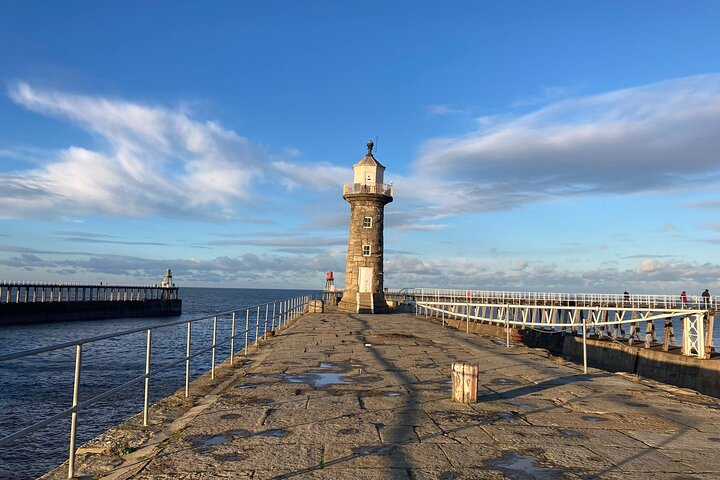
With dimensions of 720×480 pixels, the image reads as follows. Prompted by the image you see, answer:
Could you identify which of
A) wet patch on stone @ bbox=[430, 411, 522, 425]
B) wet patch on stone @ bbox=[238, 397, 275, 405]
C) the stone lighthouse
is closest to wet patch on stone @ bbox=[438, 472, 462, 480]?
wet patch on stone @ bbox=[430, 411, 522, 425]

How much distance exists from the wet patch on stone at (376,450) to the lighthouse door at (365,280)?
2687 cm

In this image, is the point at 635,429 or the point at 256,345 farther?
the point at 256,345

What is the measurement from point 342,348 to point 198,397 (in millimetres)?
6434

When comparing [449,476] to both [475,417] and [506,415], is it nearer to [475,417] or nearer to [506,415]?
[475,417]

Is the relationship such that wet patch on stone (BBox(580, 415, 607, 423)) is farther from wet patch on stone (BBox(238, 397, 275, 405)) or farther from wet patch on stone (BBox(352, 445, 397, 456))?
wet patch on stone (BBox(238, 397, 275, 405))

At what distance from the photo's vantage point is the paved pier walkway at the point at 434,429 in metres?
4.75

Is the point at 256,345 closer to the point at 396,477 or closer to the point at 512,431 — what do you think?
the point at 512,431

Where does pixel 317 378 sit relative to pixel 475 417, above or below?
below

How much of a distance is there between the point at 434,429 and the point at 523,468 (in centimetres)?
146

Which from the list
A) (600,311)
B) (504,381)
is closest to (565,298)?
(600,311)

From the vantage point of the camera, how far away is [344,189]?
108 feet

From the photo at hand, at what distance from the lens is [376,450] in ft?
17.2

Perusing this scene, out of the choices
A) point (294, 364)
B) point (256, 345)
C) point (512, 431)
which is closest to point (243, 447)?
point (512, 431)

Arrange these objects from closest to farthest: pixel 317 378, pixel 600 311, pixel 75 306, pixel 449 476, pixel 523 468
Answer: pixel 449 476 < pixel 523 468 < pixel 317 378 < pixel 600 311 < pixel 75 306
